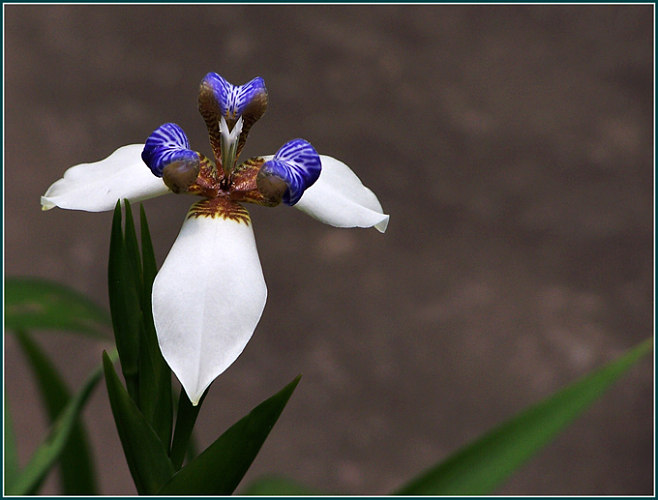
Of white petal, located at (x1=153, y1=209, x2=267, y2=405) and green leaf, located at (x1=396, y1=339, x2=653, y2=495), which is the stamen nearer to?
white petal, located at (x1=153, y1=209, x2=267, y2=405)

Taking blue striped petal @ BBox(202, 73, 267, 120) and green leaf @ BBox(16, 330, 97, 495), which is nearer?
blue striped petal @ BBox(202, 73, 267, 120)

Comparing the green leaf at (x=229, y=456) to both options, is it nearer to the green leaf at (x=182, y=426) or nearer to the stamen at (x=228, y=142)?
the green leaf at (x=182, y=426)

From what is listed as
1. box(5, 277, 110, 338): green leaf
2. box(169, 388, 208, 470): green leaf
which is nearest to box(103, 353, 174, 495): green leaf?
box(169, 388, 208, 470): green leaf

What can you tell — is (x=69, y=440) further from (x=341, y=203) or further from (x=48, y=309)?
(x=341, y=203)

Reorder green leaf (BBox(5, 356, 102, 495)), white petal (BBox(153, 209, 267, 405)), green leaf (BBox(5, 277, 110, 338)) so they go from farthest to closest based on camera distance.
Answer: green leaf (BBox(5, 277, 110, 338))
green leaf (BBox(5, 356, 102, 495))
white petal (BBox(153, 209, 267, 405))

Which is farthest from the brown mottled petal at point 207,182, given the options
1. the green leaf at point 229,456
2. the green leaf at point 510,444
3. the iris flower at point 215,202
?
the green leaf at point 510,444

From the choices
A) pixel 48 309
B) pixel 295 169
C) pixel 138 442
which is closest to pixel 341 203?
pixel 295 169

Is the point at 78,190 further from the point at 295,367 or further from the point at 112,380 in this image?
the point at 295,367
